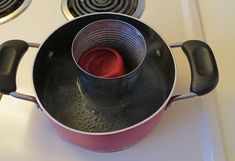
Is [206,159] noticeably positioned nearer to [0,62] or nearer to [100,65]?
[100,65]

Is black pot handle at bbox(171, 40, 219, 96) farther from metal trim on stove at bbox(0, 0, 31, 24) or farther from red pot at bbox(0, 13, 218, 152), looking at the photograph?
metal trim on stove at bbox(0, 0, 31, 24)

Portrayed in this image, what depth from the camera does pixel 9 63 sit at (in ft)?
1.51

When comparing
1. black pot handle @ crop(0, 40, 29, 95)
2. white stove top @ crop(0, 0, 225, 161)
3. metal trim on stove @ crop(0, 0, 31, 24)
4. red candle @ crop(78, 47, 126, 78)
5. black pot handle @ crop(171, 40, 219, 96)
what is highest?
metal trim on stove @ crop(0, 0, 31, 24)

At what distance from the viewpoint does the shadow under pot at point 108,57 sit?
1.51ft

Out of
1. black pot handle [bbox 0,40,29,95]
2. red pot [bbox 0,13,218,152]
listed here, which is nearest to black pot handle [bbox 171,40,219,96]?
red pot [bbox 0,13,218,152]

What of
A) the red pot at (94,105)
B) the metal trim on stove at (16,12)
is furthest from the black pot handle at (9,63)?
the metal trim on stove at (16,12)

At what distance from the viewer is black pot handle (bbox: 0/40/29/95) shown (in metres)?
0.44

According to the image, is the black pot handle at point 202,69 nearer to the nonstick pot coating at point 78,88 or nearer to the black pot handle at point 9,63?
the nonstick pot coating at point 78,88

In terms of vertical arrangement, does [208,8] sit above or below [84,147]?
above

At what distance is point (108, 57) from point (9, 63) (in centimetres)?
14

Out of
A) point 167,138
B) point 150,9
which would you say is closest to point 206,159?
point 167,138

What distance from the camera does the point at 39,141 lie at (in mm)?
501

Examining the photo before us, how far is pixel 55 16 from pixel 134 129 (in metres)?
0.27

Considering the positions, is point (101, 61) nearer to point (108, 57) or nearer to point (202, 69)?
point (108, 57)
